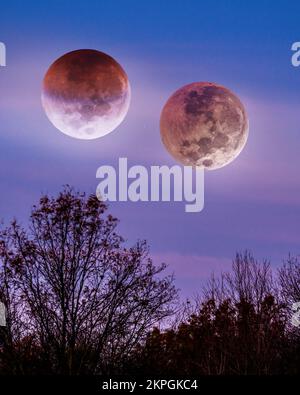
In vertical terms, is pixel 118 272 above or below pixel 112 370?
above

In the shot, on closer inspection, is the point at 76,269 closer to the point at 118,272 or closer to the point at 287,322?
the point at 118,272

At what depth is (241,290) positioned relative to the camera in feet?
99.2

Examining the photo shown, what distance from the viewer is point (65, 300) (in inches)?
792

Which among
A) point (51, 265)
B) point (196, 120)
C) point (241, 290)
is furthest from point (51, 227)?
point (241, 290)
